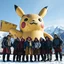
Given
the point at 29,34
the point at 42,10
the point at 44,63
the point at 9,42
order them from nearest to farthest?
the point at 44,63
the point at 9,42
the point at 29,34
the point at 42,10

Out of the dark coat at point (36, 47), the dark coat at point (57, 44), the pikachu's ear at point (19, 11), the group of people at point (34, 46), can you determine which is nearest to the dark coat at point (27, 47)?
the group of people at point (34, 46)

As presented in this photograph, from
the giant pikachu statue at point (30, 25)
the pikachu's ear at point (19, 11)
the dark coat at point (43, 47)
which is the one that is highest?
the pikachu's ear at point (19, 11)

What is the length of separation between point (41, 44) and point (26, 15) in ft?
14.8

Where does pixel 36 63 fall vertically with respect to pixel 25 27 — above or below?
below

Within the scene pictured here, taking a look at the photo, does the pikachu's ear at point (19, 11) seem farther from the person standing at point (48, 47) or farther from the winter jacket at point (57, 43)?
the winter jacket at point (57, 43)

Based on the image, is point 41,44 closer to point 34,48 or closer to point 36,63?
point 34,48

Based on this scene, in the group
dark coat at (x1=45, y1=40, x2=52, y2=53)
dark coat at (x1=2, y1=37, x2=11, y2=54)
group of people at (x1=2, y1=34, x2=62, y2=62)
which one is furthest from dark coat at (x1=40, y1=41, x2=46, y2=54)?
dark coat at (x1=2, y1=37, x2=11, y2=54)

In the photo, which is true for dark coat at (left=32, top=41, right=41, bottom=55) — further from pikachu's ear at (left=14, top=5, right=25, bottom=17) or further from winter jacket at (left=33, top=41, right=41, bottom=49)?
pikachu's ear at (left=14, top=5, right=25, bottom=17)

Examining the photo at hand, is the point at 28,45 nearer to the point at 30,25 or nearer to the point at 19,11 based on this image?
the point at 30,25

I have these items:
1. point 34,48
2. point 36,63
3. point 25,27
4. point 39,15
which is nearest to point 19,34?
point 25,27

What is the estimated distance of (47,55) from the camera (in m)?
10.3

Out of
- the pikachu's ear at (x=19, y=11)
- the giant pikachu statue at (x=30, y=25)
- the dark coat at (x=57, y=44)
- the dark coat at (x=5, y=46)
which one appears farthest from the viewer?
the pikachu's ear at (x=19, y=11)

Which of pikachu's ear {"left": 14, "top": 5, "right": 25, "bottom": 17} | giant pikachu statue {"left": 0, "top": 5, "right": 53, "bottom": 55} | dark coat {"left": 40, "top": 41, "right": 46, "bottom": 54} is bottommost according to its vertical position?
dark coat {"left": 40, "top": 41, "right": 46, "bottom": 54}

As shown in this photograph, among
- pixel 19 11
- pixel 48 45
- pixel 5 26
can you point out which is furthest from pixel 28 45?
pixel 5 26
